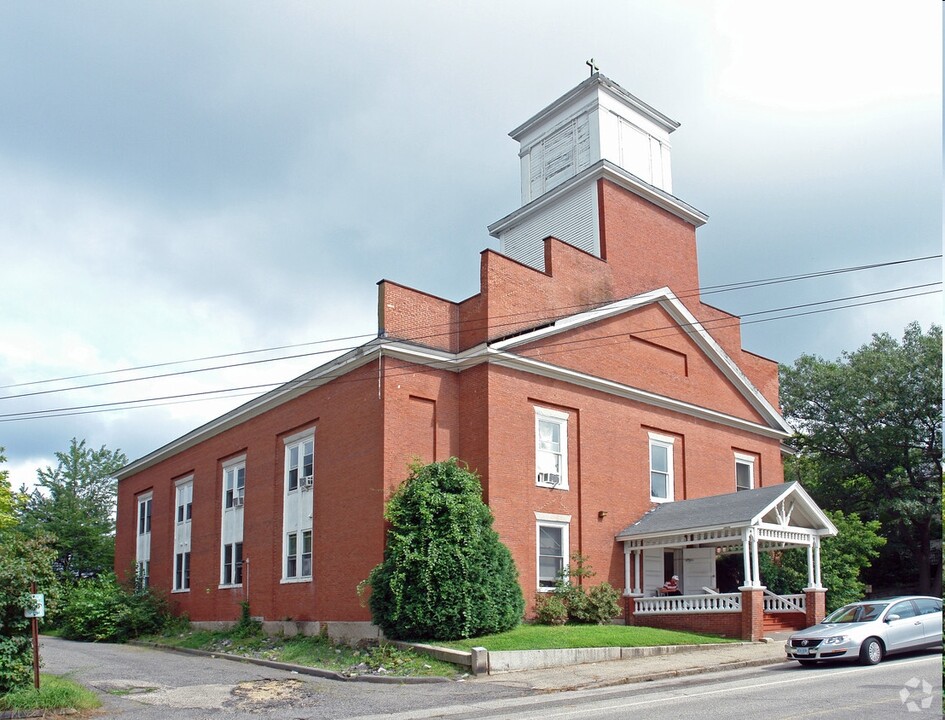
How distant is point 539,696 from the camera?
1742 centimetres

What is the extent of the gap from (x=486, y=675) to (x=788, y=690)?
22.1ft

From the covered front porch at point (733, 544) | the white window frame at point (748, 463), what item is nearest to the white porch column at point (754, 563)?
the covered front porch at point (733, 544)

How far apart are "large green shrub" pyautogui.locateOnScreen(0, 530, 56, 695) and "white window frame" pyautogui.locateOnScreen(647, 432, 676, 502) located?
19386mm

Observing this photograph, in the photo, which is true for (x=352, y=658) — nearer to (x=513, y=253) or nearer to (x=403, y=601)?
(x=403, y=601)

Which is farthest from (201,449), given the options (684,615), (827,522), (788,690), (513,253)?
(788,690)

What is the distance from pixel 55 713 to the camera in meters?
15.4

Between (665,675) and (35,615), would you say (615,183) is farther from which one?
(35,615)

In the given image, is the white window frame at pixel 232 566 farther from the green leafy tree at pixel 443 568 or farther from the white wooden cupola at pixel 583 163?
the white wooden cupola at pixel 583 163

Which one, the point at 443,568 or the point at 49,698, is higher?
the point at 443,568

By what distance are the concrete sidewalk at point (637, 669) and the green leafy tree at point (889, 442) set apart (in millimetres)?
24357

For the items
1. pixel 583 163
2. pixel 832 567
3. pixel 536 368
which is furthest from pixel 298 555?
pixel 832 567

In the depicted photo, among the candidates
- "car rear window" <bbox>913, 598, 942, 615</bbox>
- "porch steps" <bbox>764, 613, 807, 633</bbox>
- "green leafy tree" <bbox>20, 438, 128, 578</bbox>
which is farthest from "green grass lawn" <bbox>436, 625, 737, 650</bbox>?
"green leafy tree" <bbox>20, 438, 128, 578</bbox>

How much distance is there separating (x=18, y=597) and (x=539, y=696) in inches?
363

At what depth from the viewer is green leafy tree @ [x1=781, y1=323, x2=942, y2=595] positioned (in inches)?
1725
